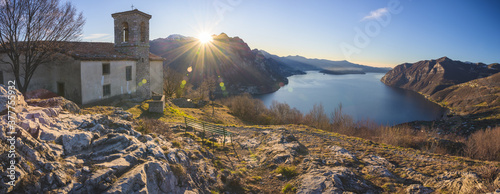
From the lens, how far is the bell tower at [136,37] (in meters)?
23.6

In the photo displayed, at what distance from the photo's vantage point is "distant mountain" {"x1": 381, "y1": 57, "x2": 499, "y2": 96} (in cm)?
14312

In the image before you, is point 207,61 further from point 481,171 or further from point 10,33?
point 481,171

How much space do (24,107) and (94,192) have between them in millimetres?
4333

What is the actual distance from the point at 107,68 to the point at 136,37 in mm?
4891

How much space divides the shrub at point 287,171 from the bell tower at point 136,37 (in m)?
21.5

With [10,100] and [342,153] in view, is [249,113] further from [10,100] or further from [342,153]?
[10,100]

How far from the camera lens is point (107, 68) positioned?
20.7m

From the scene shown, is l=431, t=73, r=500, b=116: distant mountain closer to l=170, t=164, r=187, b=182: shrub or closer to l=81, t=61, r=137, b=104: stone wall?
l=170, t=164, r=187, b=182: shrub

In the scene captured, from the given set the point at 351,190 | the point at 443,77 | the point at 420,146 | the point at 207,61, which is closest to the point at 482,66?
the point at 443,77

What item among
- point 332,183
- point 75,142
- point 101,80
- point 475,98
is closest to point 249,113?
point 101,80

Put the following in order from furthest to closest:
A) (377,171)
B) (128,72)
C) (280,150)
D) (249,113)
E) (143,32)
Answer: (249,113) < (143,32) < (128,72) < (280,150) < (377,171)

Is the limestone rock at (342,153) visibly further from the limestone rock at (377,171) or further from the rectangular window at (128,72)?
the rectangular window at (128,72)

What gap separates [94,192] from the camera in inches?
177

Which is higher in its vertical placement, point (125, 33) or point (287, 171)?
point (125, 33)
